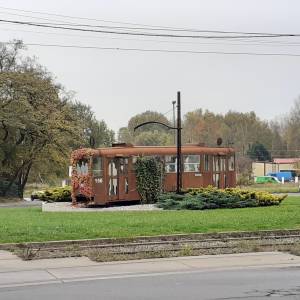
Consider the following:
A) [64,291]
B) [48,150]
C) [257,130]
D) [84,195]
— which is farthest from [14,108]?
[257,130]

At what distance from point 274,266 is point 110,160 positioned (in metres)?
16.7

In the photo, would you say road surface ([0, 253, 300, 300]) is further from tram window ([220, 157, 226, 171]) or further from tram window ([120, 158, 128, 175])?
tram window ([220, 157, 226, 171])

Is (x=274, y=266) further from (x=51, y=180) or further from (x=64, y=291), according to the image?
(x=51, y=180)

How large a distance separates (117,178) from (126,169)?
62 centimetres

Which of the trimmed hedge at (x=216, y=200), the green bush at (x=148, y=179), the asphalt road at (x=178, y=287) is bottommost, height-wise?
the asphalt road at (x=178, y=287)

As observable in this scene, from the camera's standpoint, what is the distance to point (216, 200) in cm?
2591

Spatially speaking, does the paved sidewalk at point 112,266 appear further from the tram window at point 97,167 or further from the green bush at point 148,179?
the green bush at point 148,179

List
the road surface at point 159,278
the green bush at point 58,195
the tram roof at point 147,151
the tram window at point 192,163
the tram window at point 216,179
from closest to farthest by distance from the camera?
1. the road surface at point 159,278
2. the tram roof at point 147,151
3. the tram window at point 192,163
4. the tram window at point 216,179
5. the green bush at point 58,195

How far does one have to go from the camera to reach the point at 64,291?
31.6 ft

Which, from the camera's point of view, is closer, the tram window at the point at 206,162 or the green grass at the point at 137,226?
the green grass at the point at 137,226

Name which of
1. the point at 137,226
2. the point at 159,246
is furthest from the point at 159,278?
the point at 137,226

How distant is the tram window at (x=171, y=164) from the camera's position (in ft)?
97.0

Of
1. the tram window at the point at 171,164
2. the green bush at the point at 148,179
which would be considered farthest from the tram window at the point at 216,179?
the green bush at the point at 148,179

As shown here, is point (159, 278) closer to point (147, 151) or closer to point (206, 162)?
point (147, 151)
